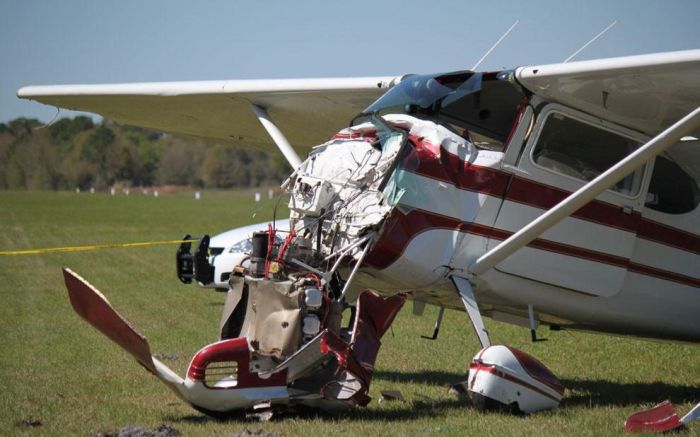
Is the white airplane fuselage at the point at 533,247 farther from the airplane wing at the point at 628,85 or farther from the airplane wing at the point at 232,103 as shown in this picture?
the airplane wing at the point at 232,103

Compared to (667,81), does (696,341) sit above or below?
below

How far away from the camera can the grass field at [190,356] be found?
7.08m

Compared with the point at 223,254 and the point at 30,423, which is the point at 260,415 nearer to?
the point at 30,423

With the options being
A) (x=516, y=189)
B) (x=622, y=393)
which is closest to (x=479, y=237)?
(x=516, y=189)

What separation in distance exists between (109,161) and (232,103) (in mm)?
108014

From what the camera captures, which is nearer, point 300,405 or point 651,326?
point 300,405

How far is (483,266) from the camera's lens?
812 cm

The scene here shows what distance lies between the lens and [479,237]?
26.7ft

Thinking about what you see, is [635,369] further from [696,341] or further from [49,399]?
[49,399]

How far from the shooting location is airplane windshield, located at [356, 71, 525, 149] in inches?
326

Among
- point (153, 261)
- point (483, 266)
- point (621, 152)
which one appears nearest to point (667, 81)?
point (621, 152)

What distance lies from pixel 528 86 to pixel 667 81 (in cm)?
109

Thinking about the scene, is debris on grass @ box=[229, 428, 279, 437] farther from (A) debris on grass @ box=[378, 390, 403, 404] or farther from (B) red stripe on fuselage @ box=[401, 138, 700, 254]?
(B) red stripe on fuselage @ box=[401, 138, 700, 254]

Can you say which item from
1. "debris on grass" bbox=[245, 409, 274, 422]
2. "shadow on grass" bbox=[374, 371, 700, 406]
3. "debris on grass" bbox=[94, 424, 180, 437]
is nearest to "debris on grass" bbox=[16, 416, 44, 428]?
"debris on grass" bbox=[94, 424, 180, 437]
